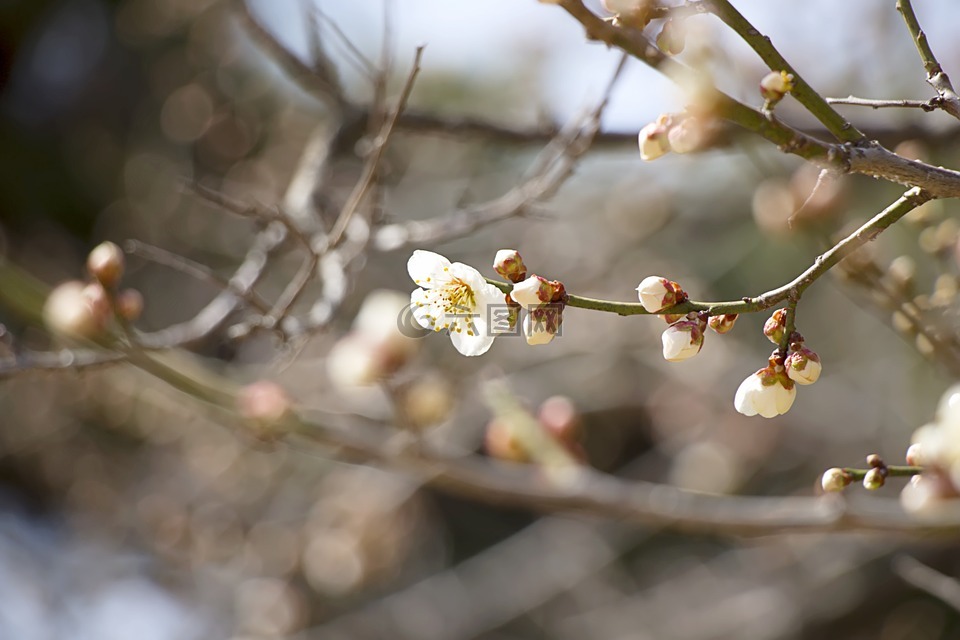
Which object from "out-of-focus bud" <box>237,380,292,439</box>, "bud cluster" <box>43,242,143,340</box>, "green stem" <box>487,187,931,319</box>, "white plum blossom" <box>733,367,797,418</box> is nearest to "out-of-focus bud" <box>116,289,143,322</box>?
"bud cluster" <box>43,242,143,340</box>

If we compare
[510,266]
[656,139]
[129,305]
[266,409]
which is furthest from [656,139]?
[129,305]

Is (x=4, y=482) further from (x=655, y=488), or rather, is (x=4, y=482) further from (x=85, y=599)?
(x=655, y=488)

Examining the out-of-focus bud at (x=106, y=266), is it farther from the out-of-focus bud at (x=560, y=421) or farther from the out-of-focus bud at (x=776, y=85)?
the out-of-focus bud at (x=776, y=85)

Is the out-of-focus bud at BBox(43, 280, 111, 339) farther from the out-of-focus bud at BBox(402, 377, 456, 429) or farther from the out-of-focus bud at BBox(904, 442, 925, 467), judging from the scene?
the out-of-focus bud at BBox(904, 442, 925, 467)

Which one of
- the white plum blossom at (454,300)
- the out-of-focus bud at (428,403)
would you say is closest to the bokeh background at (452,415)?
the out-of-focus bud at (428,403)

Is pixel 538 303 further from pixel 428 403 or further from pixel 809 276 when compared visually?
pixel 428 403

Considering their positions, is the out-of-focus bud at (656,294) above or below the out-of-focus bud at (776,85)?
below

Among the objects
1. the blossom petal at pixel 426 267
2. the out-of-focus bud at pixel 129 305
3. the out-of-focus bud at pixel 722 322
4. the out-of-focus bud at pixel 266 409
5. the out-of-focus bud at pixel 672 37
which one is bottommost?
the out-of-focus bud at pixel 722 322
